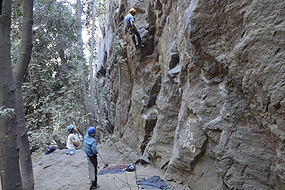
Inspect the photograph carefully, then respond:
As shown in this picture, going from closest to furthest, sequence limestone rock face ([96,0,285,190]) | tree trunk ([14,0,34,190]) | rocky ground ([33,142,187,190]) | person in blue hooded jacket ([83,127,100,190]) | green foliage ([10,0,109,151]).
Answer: limestone rock face ([96,0,285,190]) → tree trunk ([14,0,34,190]) → rocky ground ([33,142,187,190]) → person in blue hooded jacket ([83,127,100,190]) → green foliage ([10,0,109,151])

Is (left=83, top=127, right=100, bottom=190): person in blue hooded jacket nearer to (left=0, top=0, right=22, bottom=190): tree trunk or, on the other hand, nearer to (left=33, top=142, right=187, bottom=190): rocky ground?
(left=33, top=142, right=187, bottom=190): rocky ground

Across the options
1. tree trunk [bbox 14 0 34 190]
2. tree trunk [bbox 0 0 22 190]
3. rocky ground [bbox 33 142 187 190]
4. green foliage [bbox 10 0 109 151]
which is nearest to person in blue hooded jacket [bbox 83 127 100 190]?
rocky ground [bbox 33 142 187 190]

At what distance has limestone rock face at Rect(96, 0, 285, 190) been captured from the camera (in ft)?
11.8

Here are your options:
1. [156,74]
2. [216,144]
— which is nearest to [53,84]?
[156,74]

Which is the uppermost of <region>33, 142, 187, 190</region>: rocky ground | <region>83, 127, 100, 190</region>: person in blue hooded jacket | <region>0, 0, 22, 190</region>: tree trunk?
<region>0, 0, 22, 190</region>: tree trunk

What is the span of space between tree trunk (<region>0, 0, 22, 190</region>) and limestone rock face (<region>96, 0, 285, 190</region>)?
394cm

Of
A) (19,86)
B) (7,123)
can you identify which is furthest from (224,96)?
(19,86)

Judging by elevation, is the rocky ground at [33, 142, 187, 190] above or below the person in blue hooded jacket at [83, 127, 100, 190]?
below

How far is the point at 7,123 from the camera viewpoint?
12.0 feet

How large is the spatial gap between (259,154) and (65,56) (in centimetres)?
1433

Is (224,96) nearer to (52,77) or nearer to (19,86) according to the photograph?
(19,86)

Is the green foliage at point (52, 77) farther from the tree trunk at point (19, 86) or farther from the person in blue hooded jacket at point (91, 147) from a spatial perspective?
the tree trunk at point (19, 86)

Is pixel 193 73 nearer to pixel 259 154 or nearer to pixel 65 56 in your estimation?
pixel 259 154

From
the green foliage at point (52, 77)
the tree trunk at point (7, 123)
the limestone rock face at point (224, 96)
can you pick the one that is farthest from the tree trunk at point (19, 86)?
the green foliage at point (52, 77)
